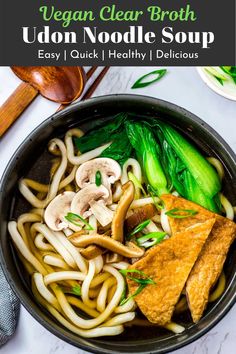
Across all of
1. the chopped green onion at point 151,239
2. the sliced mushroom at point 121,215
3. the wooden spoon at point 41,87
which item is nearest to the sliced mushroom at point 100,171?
the sliced mushroom at point 121,215

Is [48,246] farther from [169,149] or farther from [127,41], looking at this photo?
[127,41]

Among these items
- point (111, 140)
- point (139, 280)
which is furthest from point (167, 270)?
point (111, 140)

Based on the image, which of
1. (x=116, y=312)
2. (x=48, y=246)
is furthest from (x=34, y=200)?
(x=116, y=312)

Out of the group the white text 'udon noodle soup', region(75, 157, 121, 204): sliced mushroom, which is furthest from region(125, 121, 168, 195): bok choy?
region(75, 157, 121, 204): sliced mushroom

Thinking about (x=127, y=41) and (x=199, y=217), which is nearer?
(x=199, y=217)

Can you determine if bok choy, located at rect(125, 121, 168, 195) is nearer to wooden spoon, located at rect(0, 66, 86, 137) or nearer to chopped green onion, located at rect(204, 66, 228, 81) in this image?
wooden spoon, located at rect(0, 66, 86, 137)

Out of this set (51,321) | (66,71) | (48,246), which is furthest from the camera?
(66,71)
